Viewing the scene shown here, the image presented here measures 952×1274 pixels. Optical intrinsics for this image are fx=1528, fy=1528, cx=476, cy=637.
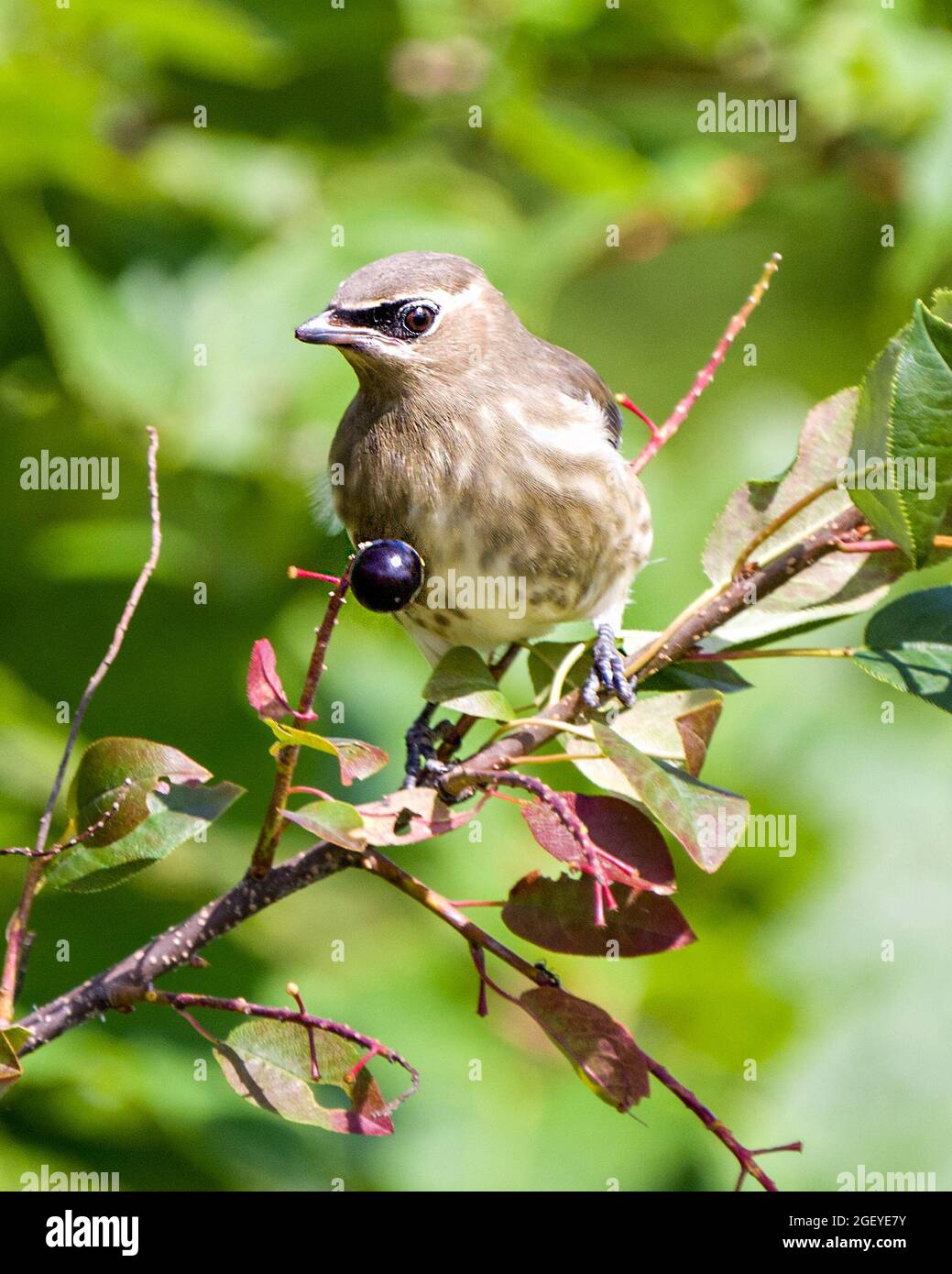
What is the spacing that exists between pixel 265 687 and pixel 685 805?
0.56 m

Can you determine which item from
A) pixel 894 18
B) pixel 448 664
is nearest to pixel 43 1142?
pixel 448 664

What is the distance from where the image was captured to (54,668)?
4164mm

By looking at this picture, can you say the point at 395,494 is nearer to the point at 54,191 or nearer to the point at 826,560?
the point at 826,560

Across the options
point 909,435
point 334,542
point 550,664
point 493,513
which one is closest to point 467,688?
point 550,664

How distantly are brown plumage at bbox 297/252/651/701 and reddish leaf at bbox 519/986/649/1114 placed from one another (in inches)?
47.2

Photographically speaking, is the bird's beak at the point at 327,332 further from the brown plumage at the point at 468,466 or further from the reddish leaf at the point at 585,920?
the reddish leaf at the point at 585,920

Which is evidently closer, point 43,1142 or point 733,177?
point 43,1142

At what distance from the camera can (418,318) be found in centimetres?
326

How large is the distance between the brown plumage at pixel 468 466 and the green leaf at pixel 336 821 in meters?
1.25

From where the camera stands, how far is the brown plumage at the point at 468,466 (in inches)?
124

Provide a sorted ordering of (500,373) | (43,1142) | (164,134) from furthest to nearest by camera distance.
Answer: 1. (164,134)
2. (43,1142)
3. (500,373)

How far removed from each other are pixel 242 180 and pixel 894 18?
195cm

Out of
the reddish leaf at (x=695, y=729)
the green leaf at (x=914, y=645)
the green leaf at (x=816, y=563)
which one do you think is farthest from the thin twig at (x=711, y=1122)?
the green leaf at (x=816, y=563)

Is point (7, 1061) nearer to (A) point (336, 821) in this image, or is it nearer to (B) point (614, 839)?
(A) point (336, 821)
